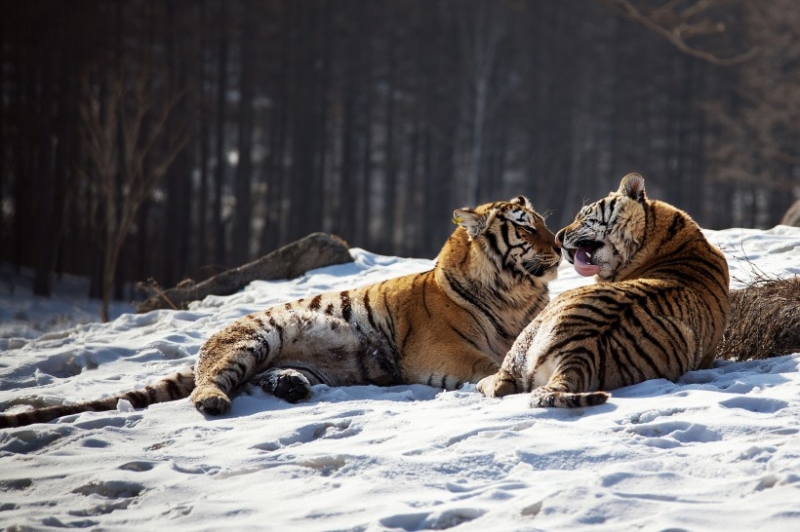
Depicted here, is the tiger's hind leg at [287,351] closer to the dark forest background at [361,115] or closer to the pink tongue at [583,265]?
the pink tongue at [583,265]

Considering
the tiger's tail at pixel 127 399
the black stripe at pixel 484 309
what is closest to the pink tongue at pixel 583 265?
the black stripe at pixel 484 309

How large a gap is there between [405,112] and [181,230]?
1303cm

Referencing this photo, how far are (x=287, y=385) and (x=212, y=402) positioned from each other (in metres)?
0.50

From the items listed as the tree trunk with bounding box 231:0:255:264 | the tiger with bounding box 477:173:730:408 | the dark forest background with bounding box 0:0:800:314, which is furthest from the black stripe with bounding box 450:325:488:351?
the tree trunk with bounding box 231:0:255:264

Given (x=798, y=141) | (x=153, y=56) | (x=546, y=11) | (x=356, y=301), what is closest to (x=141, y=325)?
(x=356, y=301)

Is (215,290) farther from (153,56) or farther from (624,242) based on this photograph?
(153,56)

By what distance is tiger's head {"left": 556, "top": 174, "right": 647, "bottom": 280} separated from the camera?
19.3 feet

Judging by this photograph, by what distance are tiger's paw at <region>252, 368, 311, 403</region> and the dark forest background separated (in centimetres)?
1158

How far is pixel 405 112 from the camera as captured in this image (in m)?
36.8

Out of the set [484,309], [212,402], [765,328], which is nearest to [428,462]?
[212,402]

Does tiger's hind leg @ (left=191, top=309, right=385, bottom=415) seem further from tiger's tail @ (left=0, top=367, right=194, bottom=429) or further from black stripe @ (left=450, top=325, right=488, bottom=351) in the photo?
black stripe @ (left=450, top=325, right=488, bottom=351)

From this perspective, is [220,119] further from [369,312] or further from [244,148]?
[369,312]

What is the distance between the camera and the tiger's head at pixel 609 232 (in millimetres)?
5895

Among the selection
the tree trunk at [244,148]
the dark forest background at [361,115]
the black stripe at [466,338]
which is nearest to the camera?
the black stripe at [466,338]
